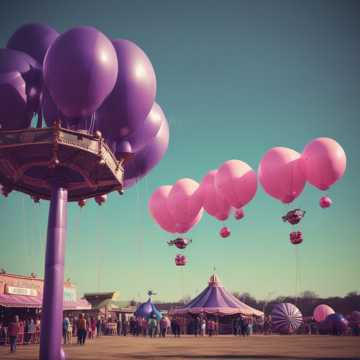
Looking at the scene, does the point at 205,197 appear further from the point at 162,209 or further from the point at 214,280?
the point at 214,280

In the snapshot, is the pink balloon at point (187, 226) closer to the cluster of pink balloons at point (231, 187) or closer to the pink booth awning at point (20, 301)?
the cluster of pink balloons at point (231, 187)

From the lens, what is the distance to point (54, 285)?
38.9ft

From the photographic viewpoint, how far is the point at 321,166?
660 inches

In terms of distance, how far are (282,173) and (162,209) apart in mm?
5428

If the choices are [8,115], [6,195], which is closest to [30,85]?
[8,115]

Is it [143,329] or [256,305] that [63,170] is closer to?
[143,329]

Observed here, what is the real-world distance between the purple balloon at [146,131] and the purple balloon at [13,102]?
9.61ft

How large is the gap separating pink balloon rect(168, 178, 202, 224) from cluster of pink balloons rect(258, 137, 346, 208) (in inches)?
122

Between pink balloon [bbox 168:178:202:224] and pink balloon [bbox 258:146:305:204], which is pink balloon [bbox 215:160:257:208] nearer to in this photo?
pink balloon [bbox 258:146:305:204]

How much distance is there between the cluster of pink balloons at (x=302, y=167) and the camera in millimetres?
16828

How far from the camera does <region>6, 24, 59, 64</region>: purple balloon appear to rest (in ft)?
41.0

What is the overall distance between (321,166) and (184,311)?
21518mm

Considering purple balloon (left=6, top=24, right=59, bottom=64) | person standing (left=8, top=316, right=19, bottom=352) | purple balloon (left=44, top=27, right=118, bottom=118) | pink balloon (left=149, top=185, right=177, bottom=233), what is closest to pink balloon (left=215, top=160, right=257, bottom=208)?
pink balloon (left=149, top=185, right=177, bottom=233)

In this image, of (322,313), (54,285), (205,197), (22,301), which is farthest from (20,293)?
(322,313)
